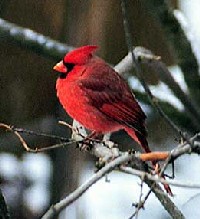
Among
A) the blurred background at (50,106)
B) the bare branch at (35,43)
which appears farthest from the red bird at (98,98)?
the blurred background at (50,106)

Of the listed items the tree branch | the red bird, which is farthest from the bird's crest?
the tree branch

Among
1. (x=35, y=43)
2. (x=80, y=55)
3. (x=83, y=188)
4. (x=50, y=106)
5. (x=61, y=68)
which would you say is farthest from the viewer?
(x=50, y=106)

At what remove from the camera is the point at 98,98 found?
8.45ft

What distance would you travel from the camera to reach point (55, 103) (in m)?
4.44

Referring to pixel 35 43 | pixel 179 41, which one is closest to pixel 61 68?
pixel 179 41

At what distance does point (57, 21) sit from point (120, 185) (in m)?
0.85

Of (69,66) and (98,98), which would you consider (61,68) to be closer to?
(69,66)

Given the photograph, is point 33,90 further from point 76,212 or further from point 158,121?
point 76,212

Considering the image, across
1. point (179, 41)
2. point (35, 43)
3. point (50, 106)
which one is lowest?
point (179, 41)

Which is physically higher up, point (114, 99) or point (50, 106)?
point (50, 106)

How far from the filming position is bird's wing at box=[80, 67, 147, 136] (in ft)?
8.25

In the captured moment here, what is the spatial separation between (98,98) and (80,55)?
195mm

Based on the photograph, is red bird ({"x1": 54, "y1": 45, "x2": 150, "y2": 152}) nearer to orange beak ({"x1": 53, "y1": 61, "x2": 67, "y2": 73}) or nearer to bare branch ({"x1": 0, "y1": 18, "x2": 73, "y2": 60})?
orange beak ({"x1": 53, "y1": 61, "x2": 67, "y2": 73})

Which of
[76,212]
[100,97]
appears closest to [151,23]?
[76,212]
